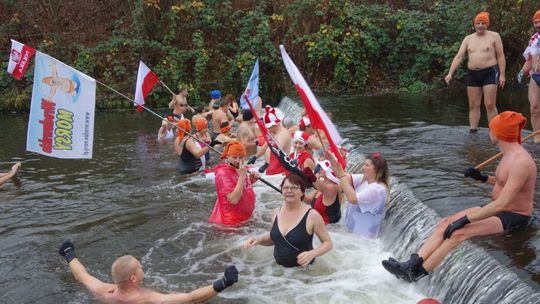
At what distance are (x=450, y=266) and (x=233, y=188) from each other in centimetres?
290

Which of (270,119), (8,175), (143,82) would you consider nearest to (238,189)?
(270,119)

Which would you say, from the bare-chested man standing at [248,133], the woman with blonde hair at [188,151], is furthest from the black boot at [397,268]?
the woman with blonde hair at [188,151]

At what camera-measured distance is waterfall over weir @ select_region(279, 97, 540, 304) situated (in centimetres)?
433

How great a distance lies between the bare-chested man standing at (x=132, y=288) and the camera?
4516 mm

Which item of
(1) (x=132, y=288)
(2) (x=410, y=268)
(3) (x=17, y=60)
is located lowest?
(1) (x=132, y=288)

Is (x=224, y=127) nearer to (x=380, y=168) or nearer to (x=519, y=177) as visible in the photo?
(x=380, y=168)

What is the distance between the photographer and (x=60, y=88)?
6.80m

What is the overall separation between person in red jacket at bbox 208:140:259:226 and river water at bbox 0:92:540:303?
0.17 metres

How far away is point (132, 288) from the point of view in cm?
465

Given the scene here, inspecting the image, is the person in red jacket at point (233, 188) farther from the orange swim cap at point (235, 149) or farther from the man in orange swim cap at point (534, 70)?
the man in orange swim cap at point (534, 70)

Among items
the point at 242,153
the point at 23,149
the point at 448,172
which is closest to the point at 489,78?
the point at 448,172

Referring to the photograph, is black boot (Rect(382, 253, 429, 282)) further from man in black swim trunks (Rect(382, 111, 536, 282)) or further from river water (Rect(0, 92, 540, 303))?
river water (Rect(0, 92, 540, 303))

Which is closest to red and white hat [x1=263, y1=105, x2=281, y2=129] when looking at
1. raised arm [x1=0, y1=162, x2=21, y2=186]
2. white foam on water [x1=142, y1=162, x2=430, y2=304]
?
white foam on water [x1=142, y1=162, x2=430, y2=304]

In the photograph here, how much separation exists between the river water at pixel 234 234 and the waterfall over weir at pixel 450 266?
0.01m
